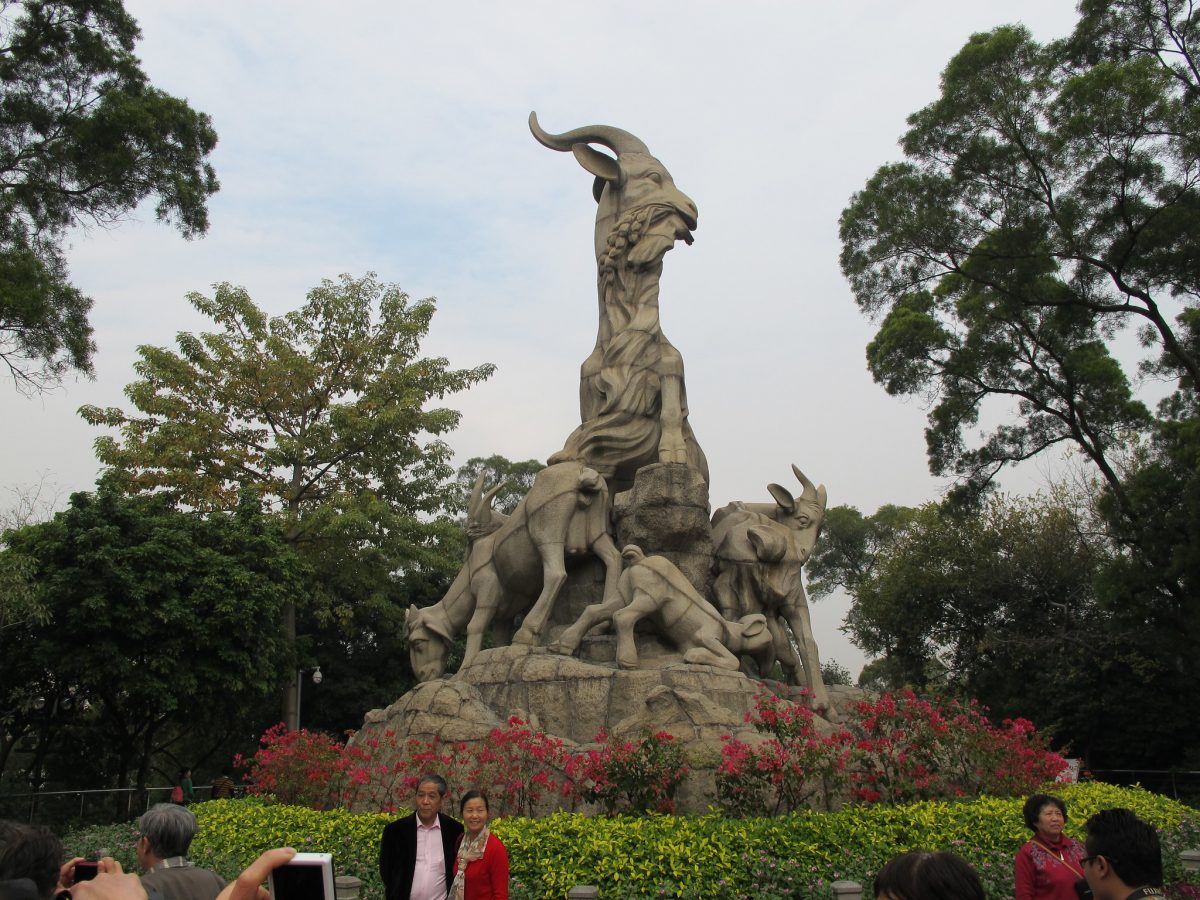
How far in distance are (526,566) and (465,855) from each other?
224 inches

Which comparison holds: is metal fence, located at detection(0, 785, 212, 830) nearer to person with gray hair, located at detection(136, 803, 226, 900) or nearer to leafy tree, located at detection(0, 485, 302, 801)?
leafy tree, located at detection(0, 485, 302, 801)

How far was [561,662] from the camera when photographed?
342 inches

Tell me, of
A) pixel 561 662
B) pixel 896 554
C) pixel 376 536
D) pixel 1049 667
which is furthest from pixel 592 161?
pixel 896 554

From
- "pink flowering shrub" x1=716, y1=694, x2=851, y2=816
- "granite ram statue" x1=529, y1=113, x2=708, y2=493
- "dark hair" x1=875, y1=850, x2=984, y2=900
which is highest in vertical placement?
"granite ram statue" x1=529, y1=113, x2=708, y2=493

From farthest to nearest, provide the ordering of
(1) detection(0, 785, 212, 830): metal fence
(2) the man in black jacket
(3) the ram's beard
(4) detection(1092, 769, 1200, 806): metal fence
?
(4) detection(1092, 769, 1200, 806): metal fence, (1) detection(0, 785, 212, 830): metal fence, (3) the ram's beard, (2) the man in black jacket

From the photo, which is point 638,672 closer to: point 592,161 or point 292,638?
point 592,161

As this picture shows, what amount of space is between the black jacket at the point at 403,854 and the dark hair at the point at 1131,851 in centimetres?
253

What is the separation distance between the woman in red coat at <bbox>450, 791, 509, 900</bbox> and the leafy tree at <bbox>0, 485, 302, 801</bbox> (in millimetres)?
12244

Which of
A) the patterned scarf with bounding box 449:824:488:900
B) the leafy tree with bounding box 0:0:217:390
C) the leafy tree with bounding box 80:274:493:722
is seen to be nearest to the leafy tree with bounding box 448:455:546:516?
the leafy tree with bounding box 80:274:493:722

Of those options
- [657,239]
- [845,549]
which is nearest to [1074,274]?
[657,239]

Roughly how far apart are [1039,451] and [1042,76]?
6.24 meters

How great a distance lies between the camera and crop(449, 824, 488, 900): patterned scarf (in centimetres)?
414

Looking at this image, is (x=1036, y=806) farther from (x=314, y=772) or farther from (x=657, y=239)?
(x=657, y=239)

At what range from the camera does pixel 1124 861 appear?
107 inches
